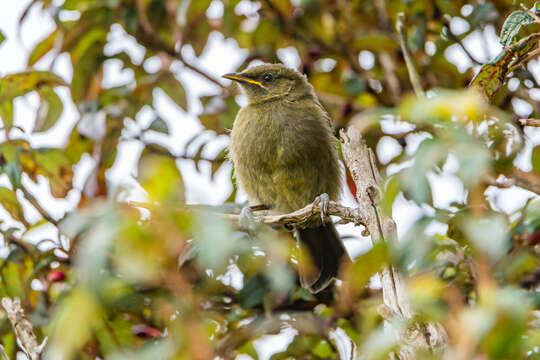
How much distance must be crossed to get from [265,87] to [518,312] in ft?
12.1

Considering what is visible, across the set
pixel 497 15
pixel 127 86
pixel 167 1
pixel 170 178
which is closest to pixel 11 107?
pixel 127 86

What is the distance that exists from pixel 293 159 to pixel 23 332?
1984 millimetres

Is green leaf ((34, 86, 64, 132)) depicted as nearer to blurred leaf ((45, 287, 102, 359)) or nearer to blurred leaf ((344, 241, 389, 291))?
blurred leaf ((45, 287, 102, 359))

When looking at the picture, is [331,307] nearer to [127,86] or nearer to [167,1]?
[127,86]

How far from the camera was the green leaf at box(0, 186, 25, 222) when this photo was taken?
3.24 m

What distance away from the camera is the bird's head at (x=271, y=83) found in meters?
4.55

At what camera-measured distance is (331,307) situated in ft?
11.1

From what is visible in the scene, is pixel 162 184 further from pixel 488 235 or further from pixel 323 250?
pixel 323 250

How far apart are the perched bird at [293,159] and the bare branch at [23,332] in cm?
174

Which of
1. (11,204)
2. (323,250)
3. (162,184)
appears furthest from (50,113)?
(162,184)

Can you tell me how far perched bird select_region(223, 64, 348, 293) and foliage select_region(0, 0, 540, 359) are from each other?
0.17 meters

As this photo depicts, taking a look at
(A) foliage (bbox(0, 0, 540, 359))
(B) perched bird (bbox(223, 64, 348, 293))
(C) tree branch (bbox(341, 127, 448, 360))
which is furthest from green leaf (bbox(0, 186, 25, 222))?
(C) tree branch (bbox(341, 127, 448, 360))

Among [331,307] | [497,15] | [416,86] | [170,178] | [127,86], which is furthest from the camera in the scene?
[127,86]

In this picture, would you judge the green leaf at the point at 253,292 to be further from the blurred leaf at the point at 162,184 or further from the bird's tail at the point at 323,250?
the blurred leaf at the point at 162,184
